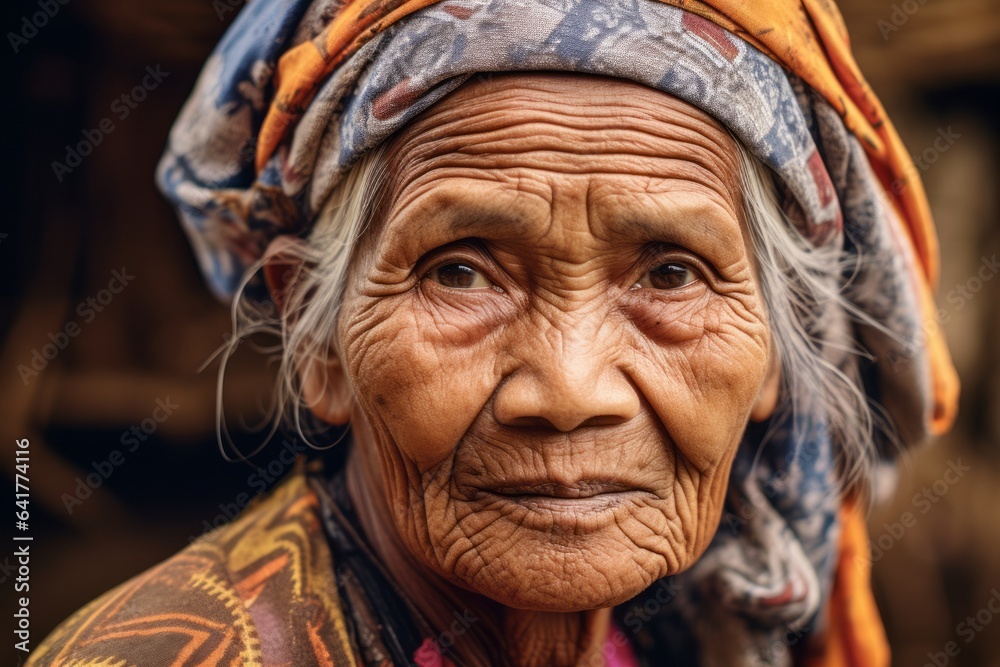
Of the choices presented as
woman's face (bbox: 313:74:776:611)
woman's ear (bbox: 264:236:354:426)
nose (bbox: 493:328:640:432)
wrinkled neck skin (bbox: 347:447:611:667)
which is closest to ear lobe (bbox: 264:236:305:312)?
woman's ear (bbox: 264:236:354:426)

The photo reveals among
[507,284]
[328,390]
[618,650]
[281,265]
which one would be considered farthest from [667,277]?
[618,650]

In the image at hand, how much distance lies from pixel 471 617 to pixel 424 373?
64 centimetres

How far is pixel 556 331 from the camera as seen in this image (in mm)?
1536

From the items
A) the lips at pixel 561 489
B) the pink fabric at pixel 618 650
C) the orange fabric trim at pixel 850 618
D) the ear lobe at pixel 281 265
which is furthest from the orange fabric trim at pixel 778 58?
the pink fabric at pixel 618 650

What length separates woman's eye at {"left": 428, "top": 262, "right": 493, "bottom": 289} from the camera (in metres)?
1.63

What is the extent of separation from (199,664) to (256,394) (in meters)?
2.77

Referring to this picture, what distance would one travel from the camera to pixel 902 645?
13.3 feet

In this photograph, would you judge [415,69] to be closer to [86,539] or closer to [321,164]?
[321,164]

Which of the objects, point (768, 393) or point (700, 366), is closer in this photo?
point (700, 366)

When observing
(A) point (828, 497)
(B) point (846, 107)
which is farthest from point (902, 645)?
(B) point (846, 107)

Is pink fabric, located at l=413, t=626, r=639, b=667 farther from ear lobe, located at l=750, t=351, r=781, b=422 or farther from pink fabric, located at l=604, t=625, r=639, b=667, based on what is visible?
ear lobe, located at l=750, t=351, r=781, b=422

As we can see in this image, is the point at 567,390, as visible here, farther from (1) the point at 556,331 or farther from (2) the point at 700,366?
(2) the point at 700,366

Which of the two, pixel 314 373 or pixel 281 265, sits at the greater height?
pixel 281 265

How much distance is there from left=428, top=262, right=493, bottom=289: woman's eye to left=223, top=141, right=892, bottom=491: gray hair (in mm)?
222
